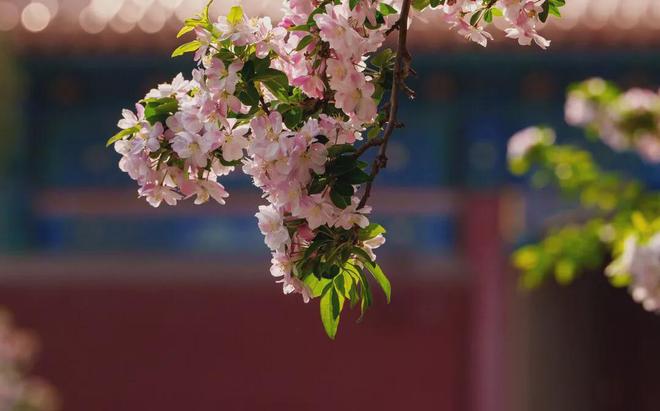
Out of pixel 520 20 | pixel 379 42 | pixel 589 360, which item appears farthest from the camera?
pixel 589 360

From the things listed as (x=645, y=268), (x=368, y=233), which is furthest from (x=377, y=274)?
(x=645, y=268)

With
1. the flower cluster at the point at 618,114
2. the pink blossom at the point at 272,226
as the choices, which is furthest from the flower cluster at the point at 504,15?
the flower cluster at the point at 618,114

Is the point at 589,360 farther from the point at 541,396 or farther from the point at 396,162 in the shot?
the point at 396,162

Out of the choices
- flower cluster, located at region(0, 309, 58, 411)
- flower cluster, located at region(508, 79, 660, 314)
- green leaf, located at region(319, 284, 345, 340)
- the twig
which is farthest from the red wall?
the twig

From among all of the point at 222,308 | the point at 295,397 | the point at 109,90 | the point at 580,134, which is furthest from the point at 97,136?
the point at 580,134

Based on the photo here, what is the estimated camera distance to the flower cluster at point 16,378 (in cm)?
621

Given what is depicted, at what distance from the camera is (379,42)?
1.67 meters

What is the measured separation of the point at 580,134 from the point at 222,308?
2.21 m

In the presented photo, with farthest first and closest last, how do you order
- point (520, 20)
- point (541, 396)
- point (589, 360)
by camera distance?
point (589, 360) < point (541, 396) < point (520, 20)

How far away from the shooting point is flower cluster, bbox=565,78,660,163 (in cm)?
371

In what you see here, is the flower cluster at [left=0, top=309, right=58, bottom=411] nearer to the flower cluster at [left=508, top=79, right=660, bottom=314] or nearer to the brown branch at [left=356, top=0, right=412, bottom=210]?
the flower cluster at [left=508, top=79, right=660, bottom=314]

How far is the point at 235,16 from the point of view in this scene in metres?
1.70

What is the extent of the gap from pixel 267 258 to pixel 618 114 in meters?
3.93

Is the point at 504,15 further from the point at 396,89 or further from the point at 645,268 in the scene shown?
the point at 645,268
